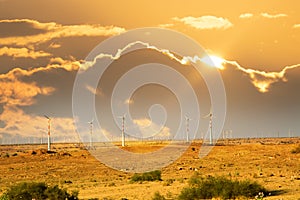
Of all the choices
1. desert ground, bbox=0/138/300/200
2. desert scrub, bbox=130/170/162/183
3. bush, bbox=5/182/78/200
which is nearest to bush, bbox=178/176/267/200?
desert ground, bbox=0/138/300/200

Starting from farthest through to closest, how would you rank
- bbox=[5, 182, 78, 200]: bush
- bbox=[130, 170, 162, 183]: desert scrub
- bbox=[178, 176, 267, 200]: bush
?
bbox=[130, 170, 162, 183]: desert scrub, bbox=[5, 182, 78, 200]: bush, bbox=[178, 176, 267, 200]: bush

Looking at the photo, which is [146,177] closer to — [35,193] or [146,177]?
[146,177]

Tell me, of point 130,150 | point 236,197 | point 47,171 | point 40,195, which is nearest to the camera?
point 236,197

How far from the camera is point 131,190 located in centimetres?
4081

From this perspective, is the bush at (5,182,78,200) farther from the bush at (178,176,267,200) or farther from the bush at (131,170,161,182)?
the bush at (131,170,161,182)

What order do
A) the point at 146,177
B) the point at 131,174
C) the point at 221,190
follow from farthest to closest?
1. the point at 131,174
2. the point at 146,177
3. the point at 221,190

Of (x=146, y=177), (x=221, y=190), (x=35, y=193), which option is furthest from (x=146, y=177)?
(x=221, y=190)

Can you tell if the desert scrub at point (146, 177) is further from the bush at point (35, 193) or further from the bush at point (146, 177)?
the bush at point (35, 193)

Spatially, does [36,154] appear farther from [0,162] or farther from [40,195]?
[40,195]

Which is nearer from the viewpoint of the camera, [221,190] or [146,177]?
[221,190]

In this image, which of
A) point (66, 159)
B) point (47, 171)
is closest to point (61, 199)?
point (47, 171)

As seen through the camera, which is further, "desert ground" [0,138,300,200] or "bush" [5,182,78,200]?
"desert ground" [0,138,300,200]

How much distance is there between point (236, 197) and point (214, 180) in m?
2.30

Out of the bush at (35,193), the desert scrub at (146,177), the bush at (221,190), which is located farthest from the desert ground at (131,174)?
the bush at (35,193)
